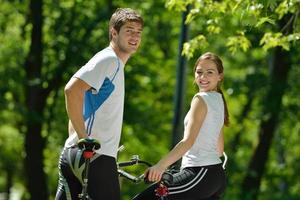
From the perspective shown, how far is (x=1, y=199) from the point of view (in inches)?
1400

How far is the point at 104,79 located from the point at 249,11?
11.2 feet

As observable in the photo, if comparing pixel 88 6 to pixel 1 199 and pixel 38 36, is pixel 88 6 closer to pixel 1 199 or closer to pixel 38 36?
pixel 38 36

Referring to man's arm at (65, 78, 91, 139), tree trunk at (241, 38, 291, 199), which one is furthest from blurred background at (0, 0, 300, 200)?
man's arm at (65, 78, 91, 139)

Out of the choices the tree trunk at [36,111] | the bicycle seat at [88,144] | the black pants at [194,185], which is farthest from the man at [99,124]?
the tree trunk at [36,111]

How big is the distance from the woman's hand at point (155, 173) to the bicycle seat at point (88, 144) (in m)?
0.49

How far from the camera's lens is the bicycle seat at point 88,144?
480 centimetres

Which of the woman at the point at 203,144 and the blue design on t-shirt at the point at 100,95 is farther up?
the blue design on t-shirt at the point at 100,95

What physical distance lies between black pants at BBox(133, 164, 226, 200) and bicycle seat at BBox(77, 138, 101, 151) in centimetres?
71

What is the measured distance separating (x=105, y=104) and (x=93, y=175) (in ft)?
1.60

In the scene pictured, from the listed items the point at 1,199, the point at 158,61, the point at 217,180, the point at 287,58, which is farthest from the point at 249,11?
the point at 1,199

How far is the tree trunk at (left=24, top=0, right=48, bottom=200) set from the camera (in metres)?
19.0

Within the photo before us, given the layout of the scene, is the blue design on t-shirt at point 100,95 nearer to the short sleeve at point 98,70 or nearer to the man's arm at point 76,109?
the short sleeve at point 98,70

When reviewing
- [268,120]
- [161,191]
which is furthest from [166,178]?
[268,120]

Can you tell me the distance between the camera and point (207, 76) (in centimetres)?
568
